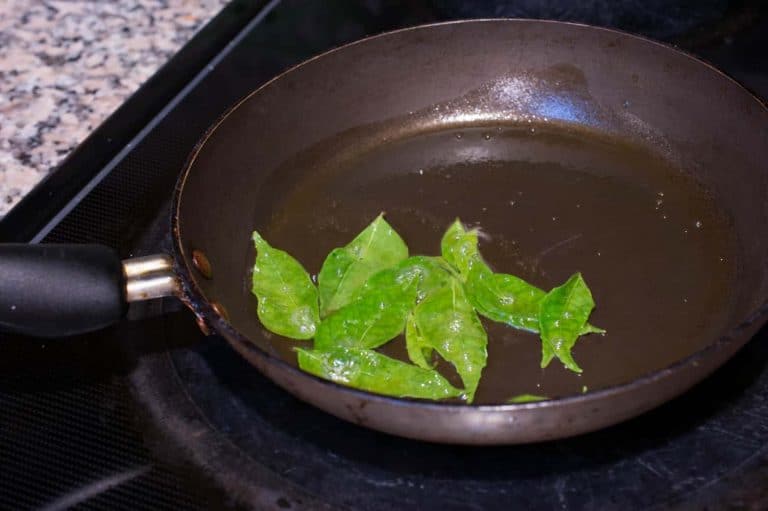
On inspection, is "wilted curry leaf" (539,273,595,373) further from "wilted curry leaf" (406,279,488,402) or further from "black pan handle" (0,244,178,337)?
"black pan handle" (0,244,178,337)

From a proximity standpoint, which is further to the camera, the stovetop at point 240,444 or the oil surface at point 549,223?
the oil surface at point 549,223

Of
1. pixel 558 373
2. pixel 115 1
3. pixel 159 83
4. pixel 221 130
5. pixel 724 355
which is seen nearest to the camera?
pixel 724 355

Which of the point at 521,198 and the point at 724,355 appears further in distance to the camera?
the point at 521,198

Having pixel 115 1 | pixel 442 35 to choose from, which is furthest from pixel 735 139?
pixel 115 1

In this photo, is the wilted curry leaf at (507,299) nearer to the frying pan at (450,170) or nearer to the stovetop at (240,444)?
the frying pan at (450,170)

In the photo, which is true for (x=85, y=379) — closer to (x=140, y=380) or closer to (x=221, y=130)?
(x=140, y=380)

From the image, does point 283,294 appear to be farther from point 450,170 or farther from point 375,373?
point 450,170

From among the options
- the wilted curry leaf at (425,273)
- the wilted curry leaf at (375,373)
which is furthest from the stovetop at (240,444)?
the wilted curry leaf at (425,273)
